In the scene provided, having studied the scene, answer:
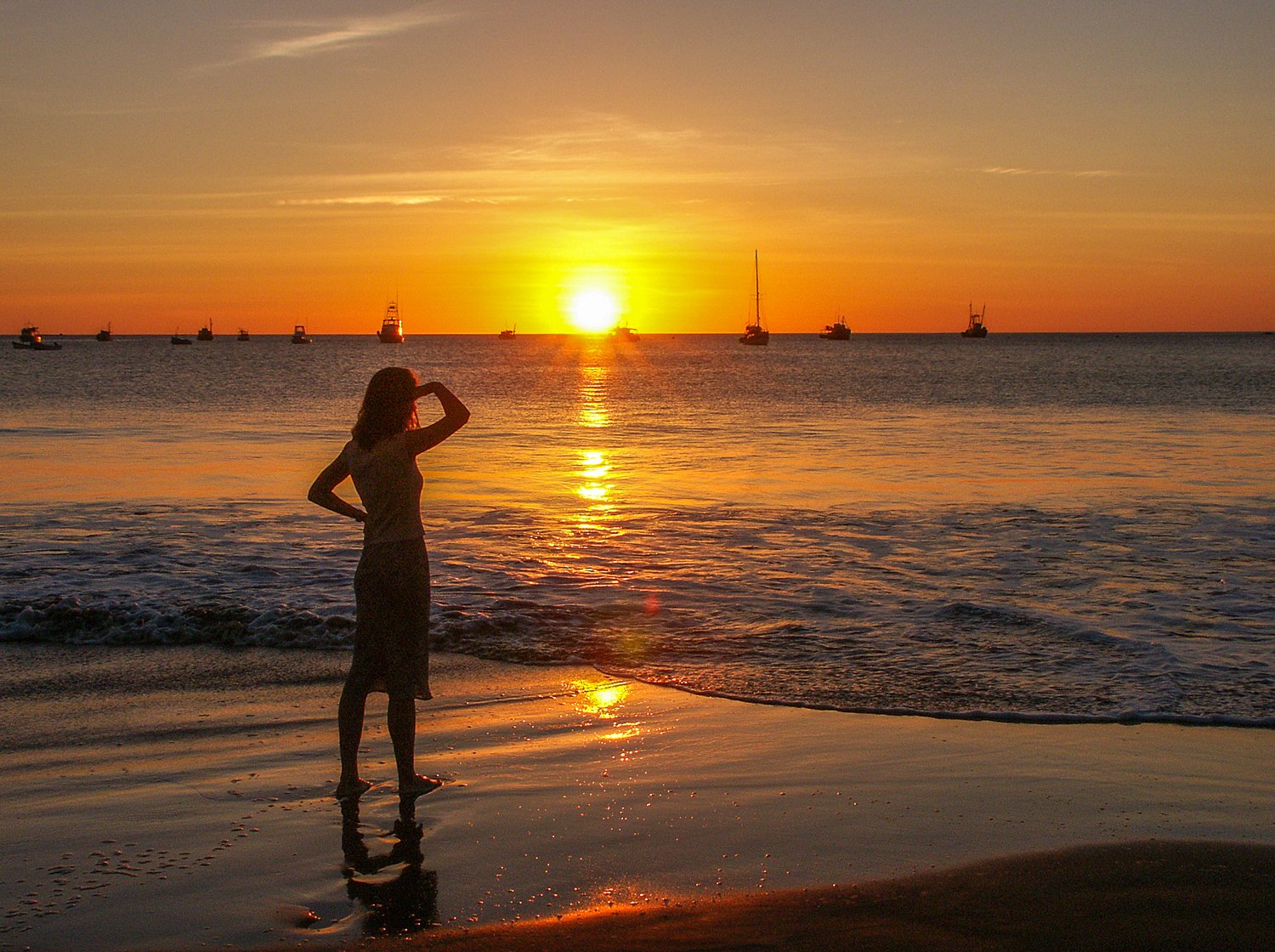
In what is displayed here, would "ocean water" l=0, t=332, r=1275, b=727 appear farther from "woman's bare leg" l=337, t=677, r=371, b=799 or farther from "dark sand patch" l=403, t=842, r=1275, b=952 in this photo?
"woman's bare leg" l=337, t=677, r=371, b=799

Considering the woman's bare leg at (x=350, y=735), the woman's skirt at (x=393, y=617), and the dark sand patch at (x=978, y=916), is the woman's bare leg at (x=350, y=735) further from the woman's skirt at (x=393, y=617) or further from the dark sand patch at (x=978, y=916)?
the dark sand patch at (x=978, y=916)

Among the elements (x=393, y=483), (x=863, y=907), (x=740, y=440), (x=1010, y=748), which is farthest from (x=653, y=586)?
(x=740, y=440)

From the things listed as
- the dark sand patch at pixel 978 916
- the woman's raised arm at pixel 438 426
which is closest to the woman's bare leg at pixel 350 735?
the woman's raised arm at pixel 438 426

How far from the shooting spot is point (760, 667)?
26.3 feet

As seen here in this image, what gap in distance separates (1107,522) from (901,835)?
10.9 m

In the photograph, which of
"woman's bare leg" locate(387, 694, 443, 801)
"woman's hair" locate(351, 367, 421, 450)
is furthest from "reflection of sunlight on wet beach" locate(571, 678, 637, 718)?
"woman's hair" locate(351, 367, 421, 450)

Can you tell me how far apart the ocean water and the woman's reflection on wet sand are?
304 centimetres

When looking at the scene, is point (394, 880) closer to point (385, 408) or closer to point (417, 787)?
point (417, 787)

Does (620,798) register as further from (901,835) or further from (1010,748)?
(1010,748)

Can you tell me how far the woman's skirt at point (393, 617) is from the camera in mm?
5238

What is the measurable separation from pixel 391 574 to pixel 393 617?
212 mm

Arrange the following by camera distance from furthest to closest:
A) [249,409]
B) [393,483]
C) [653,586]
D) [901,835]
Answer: [249,409] < [653,586] < [393,483] < [901,835]

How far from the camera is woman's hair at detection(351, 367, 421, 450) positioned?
514 cm

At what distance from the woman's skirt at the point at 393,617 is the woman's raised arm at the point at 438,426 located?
463mm
